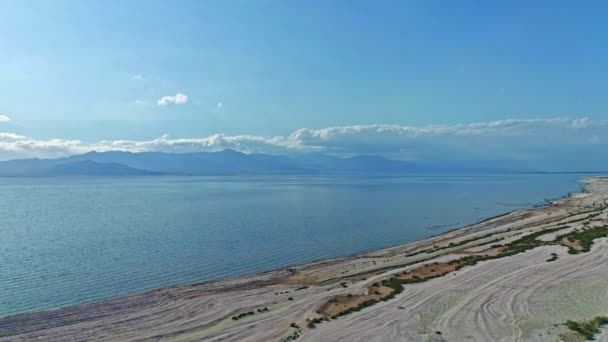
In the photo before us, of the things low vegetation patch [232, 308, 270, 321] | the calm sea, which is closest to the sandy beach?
low vegetation patch [232, 308, 270, 321]

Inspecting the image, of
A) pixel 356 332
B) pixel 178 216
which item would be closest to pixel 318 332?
pixel 356 332

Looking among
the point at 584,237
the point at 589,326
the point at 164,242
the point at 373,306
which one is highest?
the point at 589,326

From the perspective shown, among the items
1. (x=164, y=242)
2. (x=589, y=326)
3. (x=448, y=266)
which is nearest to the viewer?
(x=589, y=326)

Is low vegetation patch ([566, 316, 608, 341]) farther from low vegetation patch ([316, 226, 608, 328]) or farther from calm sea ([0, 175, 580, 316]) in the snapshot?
calm sea ([0, 175, 580, 316])

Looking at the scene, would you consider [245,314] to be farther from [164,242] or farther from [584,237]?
[584,237]

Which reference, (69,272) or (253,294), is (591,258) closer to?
(253,294)

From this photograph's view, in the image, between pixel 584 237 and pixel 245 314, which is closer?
pixel 245 314

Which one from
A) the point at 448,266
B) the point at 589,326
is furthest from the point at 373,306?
the point at 448,266
